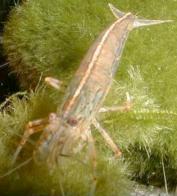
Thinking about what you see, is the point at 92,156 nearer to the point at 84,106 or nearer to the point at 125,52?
the point at 84,106

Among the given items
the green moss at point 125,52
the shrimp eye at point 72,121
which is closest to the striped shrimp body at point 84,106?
the shrimp eye at point 72,121

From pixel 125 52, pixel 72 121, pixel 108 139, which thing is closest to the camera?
pixel 72 121

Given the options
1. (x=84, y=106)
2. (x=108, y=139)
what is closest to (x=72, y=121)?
(x=84, y=106)

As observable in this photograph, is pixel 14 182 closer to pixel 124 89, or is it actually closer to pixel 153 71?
pixel 124 89

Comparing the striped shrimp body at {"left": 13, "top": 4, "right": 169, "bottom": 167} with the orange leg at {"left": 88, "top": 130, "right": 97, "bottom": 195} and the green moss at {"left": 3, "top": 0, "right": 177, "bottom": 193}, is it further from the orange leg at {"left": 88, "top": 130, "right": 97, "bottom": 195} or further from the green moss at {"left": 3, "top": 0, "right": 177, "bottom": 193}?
the green moss at {"left": 3, "top": 0, "right": 177, "bottom": 193}

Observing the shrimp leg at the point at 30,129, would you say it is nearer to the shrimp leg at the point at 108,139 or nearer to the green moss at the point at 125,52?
the shrimp leg at the point at 108,139

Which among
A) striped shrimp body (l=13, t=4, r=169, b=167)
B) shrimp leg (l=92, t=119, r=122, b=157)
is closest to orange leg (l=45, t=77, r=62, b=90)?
striped shrimp body (l=13, t=4, r=169, b=167)

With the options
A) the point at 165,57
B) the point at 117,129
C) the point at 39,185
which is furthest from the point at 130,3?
the point at 39,185

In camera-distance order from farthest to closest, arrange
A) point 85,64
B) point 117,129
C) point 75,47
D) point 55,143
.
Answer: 1. point 75,47
2. point 117,129
3. point 85,64
4. point 55,143

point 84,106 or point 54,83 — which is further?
point 54,83
